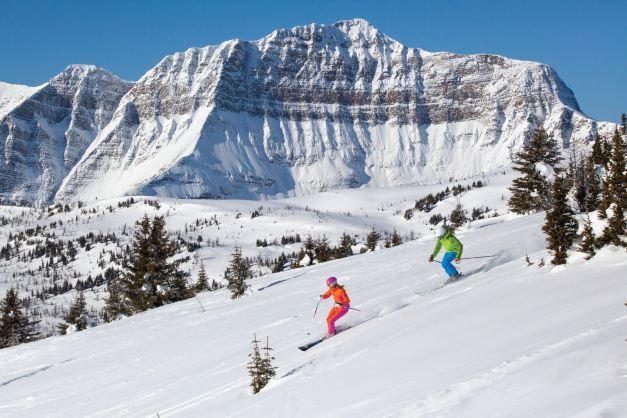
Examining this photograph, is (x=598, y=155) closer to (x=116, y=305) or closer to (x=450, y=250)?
(x=450, y=250)

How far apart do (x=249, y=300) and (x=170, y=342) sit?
7064 millimetres

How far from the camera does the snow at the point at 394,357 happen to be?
6.44 meters

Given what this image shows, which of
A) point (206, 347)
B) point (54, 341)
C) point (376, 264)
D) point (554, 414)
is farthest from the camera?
point (376, 264)

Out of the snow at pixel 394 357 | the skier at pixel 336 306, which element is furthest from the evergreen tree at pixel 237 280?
the skier at pixel 336 306

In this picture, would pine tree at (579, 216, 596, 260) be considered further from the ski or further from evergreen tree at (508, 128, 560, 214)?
evergreen tree at (508, 128, 560, 214)

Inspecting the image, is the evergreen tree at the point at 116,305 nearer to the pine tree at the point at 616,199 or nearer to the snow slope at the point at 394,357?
the snow slope at the point at 394,357

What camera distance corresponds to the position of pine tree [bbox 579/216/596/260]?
43.9 ft

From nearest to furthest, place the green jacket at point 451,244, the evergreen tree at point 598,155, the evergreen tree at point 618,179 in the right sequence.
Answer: the evergreen tree at point 618,179
the green jacket at point 451,244
the evergreen tree at point 598,155

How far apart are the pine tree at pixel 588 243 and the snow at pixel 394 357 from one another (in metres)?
0.21

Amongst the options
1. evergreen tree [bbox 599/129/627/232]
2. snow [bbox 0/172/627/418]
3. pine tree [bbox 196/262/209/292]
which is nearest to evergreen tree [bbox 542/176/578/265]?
snow [bbox 0/172/627/418]

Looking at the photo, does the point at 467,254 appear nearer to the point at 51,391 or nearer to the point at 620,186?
the point at 620,186

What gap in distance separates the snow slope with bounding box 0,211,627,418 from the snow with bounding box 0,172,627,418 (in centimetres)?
4

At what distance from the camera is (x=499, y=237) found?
2822cm

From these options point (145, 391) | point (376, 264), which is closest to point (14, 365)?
point (145, 391)
